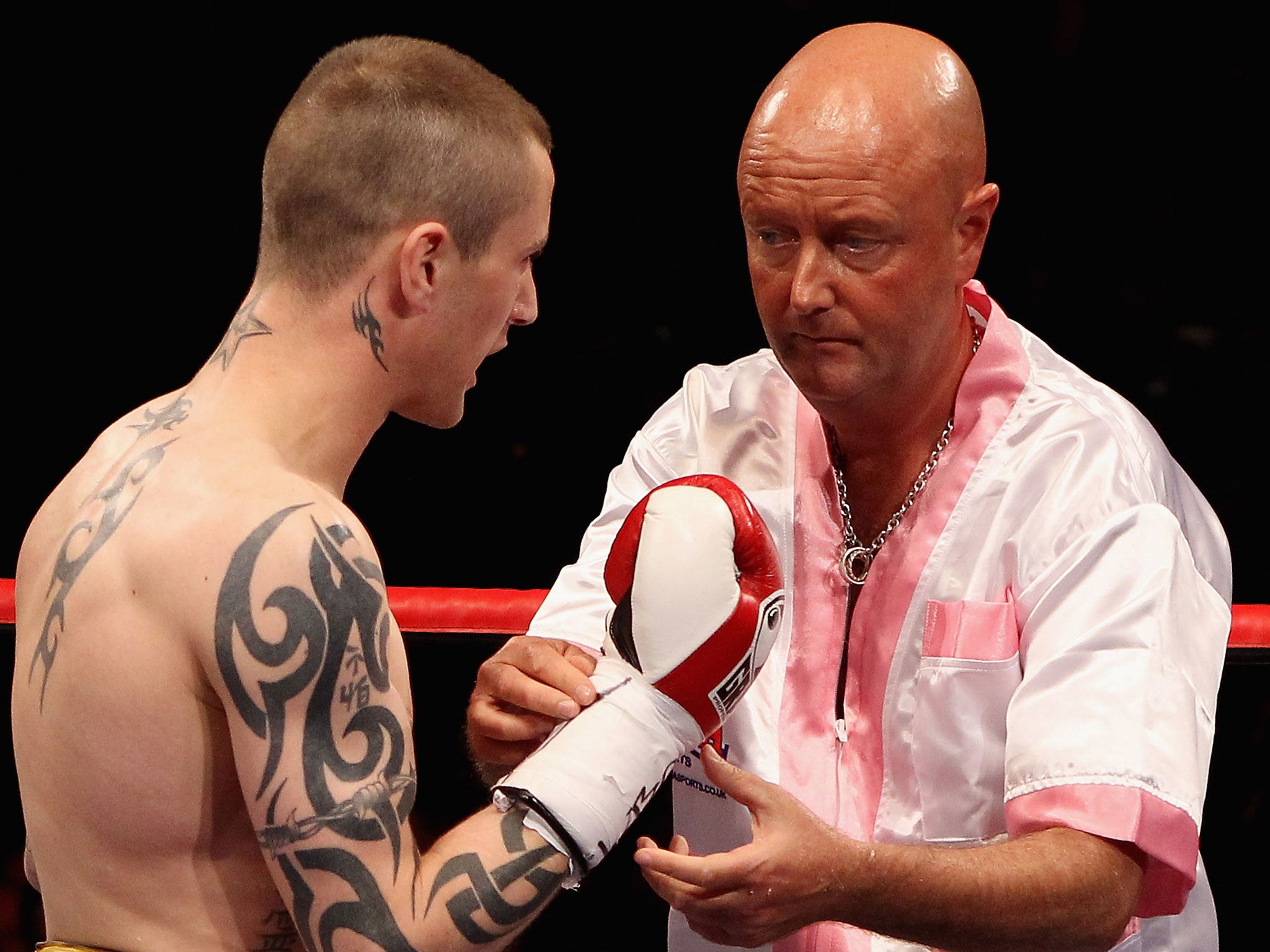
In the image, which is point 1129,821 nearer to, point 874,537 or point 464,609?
point 874,537

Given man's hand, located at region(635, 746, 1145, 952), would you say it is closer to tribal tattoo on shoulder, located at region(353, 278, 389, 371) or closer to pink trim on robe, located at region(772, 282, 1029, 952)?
pink trim on robe, located at region(772, 282, 1029, 952)

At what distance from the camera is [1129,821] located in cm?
129

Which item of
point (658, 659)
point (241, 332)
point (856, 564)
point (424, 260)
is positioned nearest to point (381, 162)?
point (424, 260)

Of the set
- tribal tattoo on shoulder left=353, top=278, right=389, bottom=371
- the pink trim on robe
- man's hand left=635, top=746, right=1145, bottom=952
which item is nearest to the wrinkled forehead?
the pink trim on robe

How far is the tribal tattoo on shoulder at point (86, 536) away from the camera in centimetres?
115

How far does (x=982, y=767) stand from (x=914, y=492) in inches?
12.6

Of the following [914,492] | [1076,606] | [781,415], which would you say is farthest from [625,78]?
[1076,606]

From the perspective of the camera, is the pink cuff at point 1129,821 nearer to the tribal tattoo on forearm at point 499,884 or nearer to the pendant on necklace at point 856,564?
the pendant on necklace at point 856,564

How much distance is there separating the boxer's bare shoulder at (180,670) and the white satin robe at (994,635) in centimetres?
59

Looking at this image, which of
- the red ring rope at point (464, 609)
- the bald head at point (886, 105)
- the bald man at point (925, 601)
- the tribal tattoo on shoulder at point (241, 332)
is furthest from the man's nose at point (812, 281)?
the red ring rope at point (464, 609)

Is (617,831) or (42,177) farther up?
(42,177)

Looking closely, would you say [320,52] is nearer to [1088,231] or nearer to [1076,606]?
[1088,231]

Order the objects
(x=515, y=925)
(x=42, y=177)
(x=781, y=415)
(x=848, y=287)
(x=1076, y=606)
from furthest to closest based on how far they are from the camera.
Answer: (x=42, y=177) < (x=781, y=415) < (x=848, y=287) < (x=1076, y=606) < (x=515, y=925)

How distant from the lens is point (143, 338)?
2.97 metres
